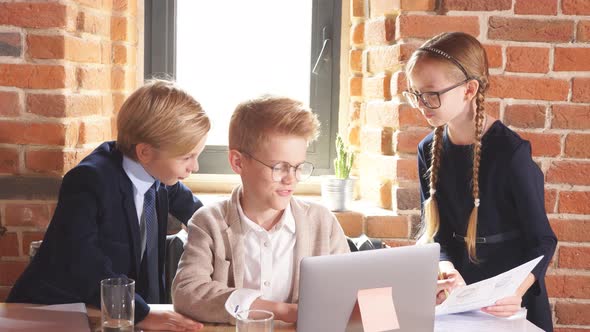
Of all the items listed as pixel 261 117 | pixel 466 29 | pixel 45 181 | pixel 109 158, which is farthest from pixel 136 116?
pixel 466 29

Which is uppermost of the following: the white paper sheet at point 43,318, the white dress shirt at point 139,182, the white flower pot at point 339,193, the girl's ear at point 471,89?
the girl's ear at point 471,89

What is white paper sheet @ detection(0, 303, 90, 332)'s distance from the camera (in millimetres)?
1534

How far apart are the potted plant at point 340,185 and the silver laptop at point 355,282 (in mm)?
1162

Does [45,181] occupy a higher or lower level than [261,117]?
lower

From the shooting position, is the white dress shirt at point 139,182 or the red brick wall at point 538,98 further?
the red brick wall at point 538,98

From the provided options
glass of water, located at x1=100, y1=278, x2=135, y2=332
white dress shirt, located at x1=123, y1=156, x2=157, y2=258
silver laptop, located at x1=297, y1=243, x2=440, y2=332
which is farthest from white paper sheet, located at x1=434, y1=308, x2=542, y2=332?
white dress shirt, located at x1=123, y1=156, x2=157, y2=258

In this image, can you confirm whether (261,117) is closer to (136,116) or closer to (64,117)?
(136,116)

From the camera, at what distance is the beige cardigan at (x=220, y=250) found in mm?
1658

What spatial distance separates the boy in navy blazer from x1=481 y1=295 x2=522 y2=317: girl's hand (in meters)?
0.90

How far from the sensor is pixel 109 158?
6.77ft

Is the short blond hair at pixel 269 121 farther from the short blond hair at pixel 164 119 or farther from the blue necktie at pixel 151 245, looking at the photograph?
the blue necktie at pixel 151 245

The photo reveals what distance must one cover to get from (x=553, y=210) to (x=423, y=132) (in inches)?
20.5

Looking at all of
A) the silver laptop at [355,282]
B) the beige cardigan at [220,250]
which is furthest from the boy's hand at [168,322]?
the silver laptop at [355,282]

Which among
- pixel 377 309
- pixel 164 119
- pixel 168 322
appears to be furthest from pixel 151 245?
pixel 377 309
